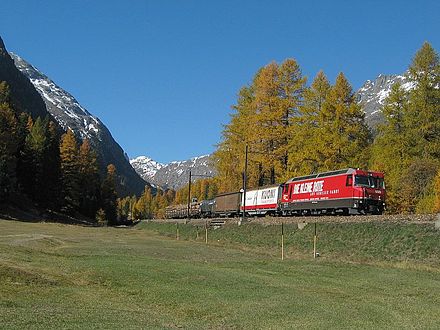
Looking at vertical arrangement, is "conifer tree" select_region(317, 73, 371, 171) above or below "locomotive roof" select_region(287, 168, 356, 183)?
above

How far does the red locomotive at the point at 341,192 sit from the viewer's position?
1513 inches

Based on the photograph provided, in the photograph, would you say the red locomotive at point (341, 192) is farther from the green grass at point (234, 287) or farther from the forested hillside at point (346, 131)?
the green grass at point (234, 287)

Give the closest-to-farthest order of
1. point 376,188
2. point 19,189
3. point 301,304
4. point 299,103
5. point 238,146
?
point 301,304
point 376,188
point 299,103
point 238,146
point 19,189

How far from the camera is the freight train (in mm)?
38562

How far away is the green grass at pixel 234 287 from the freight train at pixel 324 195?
6963 millimetres

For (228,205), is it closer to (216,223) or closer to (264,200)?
(216,223)

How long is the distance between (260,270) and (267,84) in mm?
31006

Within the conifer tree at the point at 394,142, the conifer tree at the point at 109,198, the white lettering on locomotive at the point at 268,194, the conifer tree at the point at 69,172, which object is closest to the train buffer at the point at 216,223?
the white lettering on locomotive at the point at 268,194

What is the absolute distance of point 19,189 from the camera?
279 ft

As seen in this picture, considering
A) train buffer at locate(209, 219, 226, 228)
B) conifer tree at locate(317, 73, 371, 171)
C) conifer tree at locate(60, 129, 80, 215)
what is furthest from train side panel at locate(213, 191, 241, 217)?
conifer tree at locate(60, 129, 80, 215)

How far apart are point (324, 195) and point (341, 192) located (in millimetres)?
2447

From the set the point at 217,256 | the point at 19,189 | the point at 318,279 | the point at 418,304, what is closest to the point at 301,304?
the point at 418,304

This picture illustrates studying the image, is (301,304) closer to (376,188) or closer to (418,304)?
(418,304)

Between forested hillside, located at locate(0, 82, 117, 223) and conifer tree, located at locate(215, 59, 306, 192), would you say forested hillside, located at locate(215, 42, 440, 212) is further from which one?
forested hillside, located at locate(0, 82, 117, 223)
